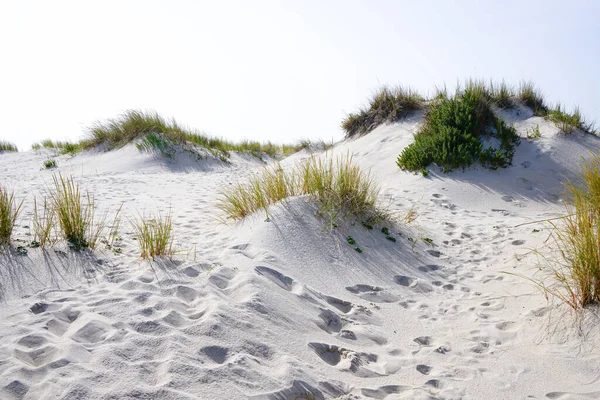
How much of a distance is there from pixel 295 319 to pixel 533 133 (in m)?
8.32

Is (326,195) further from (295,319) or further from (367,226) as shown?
(295,319)

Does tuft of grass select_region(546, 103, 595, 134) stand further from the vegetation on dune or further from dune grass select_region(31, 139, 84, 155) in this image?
dune grass select_region(31, 139, 84, 155)

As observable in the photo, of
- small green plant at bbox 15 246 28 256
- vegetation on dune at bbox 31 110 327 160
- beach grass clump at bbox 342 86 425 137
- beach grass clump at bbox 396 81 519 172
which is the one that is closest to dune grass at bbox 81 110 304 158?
vegetation on dune at bbox 31 110 327 160

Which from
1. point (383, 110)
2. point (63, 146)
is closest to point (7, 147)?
point (63, 146)

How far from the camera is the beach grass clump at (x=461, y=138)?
838cm

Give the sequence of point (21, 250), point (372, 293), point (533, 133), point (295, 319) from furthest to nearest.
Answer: point (533, 133), point (372, 293), point (21, 250), point (295, 319)

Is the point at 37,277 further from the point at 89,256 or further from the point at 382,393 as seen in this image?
the point at 382,393

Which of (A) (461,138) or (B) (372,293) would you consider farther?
(A) (461,138)

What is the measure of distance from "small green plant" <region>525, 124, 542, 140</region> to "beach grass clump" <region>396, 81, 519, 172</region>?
1.30ft

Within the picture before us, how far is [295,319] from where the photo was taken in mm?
3299

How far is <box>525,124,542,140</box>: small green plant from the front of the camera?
939cm

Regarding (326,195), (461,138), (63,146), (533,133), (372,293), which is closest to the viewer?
(372,293)

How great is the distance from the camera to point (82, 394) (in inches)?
86.5

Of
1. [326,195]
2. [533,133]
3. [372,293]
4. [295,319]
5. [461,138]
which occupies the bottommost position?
[372,293]
